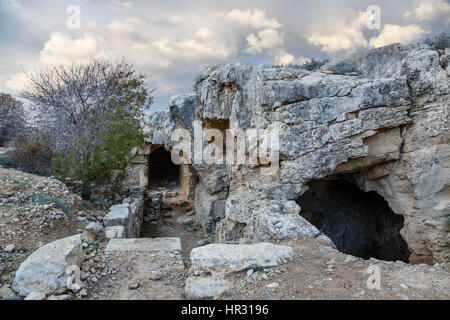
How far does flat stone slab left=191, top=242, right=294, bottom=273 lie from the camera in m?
3.03

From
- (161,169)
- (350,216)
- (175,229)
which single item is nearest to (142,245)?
(175,229)

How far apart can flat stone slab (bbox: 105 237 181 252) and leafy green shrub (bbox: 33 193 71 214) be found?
60.8 inches

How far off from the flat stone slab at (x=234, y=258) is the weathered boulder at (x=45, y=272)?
1.27 metres

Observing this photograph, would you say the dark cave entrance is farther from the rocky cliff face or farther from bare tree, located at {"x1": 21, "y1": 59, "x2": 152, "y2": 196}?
the rocky cliff face

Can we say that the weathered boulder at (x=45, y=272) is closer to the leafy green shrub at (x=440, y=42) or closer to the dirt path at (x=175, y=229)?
the dirt path at (x=175, y=229)

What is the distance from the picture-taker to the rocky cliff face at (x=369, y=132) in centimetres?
521

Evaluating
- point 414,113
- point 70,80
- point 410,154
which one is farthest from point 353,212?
point 70,80

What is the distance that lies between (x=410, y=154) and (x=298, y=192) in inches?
92.0

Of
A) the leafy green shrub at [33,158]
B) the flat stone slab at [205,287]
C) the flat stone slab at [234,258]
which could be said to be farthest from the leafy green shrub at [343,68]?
the leafy green shrub at [33,158]

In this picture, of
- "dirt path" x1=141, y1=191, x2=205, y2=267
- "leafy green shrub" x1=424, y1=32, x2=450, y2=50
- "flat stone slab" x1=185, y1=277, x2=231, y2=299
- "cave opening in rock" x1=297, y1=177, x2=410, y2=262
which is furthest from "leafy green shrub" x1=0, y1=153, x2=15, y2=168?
"leafy green shrub" x1=424, y1=32, x2=450, y2=50

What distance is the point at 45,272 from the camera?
9.07 ft

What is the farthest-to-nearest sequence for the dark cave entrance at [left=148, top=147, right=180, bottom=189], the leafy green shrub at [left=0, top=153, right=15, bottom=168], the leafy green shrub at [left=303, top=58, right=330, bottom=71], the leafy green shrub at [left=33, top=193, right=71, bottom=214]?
the dark cave entrance at [left=148, top=147, right=180, bottom=189] < the leafy green shrub at [left=0, top=153, right=15, bottom=168] < the leafy green shrub at [left=303, top=58, right=330, bottom=71] < the leafy green shrub at [left=33, top=193, right=71, bottom=214]

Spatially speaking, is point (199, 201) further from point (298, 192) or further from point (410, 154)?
point (410, 154)

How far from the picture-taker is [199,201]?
10.5 meters
